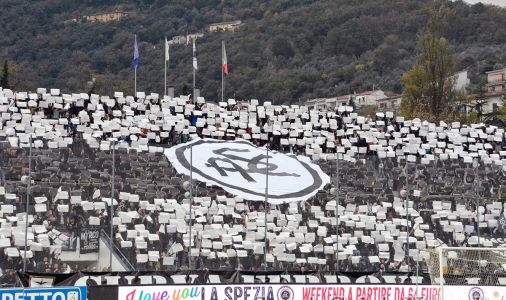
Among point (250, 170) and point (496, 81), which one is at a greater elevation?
point (496, 81)

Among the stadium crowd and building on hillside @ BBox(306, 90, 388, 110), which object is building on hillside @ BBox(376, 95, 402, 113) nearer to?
building on hillside @ BBox(306, 90, 388, 110)

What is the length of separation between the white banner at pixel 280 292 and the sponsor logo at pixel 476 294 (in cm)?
19

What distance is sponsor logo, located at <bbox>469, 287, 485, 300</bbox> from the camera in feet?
84.8

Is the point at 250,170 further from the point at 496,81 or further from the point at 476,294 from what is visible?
the point at 496,81

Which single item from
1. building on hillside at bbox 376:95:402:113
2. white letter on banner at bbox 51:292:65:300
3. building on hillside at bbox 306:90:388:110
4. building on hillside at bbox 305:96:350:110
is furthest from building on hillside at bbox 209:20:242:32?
white letter on banner at bbox 51:292:65:300

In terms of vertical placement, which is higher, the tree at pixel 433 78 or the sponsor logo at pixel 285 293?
the tree at pixel 433 78

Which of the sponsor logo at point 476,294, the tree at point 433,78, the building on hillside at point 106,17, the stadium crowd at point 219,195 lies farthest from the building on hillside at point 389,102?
the sponsor logo at point 476,294

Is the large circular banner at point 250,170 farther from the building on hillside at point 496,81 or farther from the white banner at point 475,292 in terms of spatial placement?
the building on hillside at point 496,81

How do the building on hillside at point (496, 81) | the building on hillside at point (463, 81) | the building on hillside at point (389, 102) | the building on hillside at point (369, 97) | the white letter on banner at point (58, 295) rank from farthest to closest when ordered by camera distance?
the building on hillside at point (369, 97) < the building on hillside at point (463, 81) < the building on hillside at point (389, 102) < the building on hillside at point (496, 81) < the white letter on banner at point (58, 295)

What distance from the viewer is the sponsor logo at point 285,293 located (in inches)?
1046

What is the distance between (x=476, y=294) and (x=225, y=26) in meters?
118

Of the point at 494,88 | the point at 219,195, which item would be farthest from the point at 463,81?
the point at 219,195

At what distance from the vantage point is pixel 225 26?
142000 mm

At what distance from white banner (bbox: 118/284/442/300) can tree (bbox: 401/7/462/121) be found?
1230 inches
